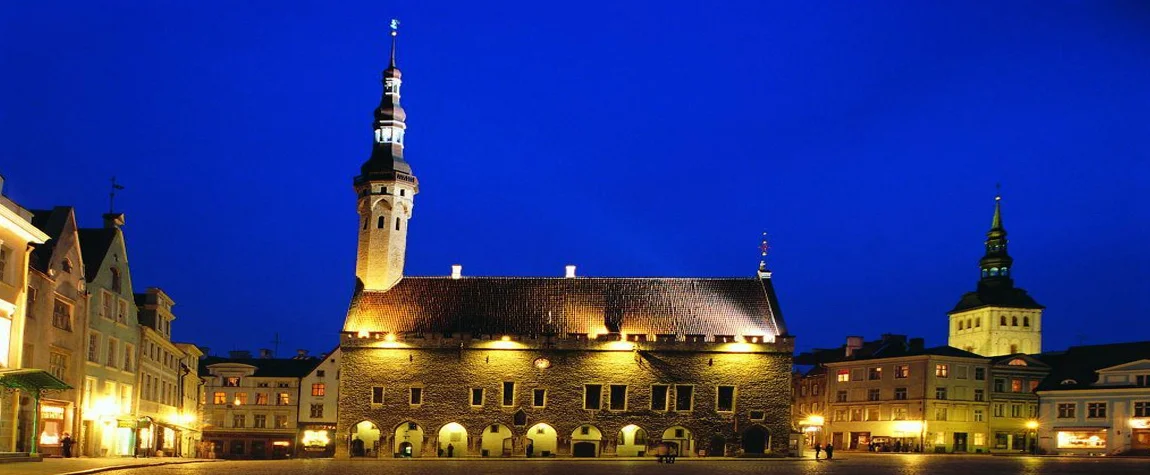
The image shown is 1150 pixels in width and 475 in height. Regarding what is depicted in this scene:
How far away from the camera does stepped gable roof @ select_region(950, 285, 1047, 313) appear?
126 metres

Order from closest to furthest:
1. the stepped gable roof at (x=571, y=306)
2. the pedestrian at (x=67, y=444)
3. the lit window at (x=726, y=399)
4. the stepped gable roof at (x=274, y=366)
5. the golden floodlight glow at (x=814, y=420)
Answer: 1. the pedestrian at (x=67, y=444)
2. the lit window at (x=726, y=399)
3. the stepped gable roof at (x=571, y=306)
4. the stepped gable roof at (x=274, y=366)
5. the golden floodlight glow at (x=814, y=420)

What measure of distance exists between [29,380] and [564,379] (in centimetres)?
3905

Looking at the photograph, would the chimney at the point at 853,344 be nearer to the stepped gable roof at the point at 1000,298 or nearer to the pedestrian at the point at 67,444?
the stepped gable roof at the point at 1000,298

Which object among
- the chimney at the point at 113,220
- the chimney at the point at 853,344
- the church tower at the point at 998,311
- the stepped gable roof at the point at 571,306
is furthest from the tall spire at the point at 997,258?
the chimney at the point at 113,220

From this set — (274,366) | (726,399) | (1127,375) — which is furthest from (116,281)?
(1127,375)

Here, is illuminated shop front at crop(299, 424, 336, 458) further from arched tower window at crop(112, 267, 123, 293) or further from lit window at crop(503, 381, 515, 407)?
arched tower window at crop(112, 267, 123, 293)

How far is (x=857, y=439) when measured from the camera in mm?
98938

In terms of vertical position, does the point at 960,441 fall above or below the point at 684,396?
below

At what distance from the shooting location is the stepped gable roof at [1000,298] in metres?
126

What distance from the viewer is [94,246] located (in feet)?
171

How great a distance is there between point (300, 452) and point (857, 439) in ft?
139

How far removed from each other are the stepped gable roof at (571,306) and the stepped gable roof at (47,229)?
30.9 metres

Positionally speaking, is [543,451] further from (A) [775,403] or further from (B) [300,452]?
(B) [300,452]

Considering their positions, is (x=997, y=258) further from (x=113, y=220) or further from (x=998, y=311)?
(x=113, y=220)
